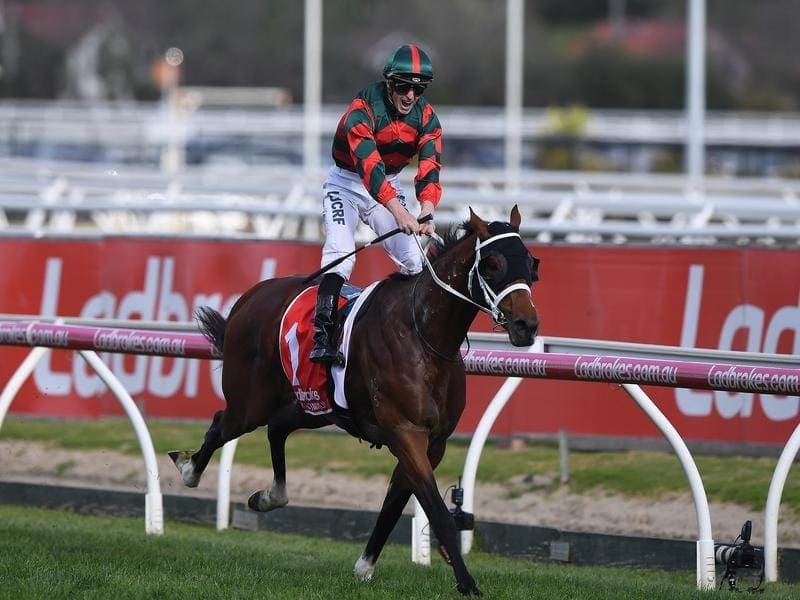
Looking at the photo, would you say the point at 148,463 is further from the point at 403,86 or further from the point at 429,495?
the point at 403,86

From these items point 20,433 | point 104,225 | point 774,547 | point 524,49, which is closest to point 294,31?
point 524,49

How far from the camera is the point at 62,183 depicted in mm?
16047

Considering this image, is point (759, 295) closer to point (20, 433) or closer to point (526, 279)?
point (526, 279)

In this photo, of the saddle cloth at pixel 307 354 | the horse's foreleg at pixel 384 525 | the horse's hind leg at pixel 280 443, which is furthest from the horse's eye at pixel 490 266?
the horse's hind leg at pixel 280 443

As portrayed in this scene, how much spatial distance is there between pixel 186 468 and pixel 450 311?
6.32 feet

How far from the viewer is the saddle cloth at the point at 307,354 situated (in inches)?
270

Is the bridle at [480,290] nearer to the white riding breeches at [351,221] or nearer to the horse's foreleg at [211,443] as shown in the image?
the white riding breeches at [351,221]

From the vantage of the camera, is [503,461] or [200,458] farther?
[503,461]

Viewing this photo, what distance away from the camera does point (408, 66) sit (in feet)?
22.3

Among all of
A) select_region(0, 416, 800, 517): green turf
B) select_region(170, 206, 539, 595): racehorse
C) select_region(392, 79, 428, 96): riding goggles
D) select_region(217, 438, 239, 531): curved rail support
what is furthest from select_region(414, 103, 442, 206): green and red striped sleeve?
select_region(0, 416, 800, 517): green turf

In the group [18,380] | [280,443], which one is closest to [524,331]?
[280,443]

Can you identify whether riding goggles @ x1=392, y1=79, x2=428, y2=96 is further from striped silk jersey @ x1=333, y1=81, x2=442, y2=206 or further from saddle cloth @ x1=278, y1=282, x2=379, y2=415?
saddle cloth @ x1=278, y1=282, x2=379, y2=415

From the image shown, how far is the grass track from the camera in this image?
6.38 metres

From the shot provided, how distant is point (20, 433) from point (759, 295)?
5.32 m
